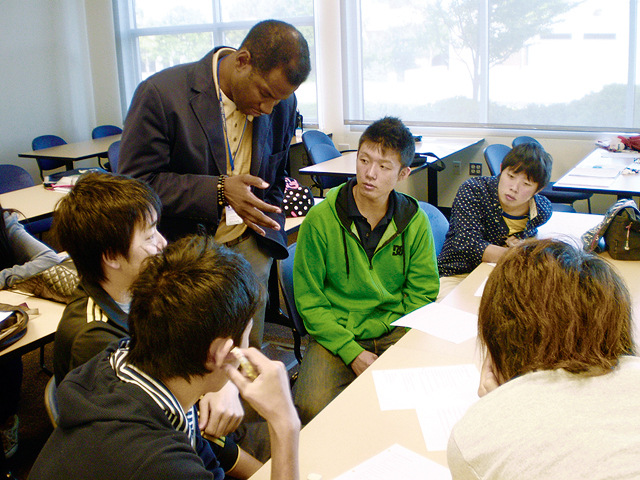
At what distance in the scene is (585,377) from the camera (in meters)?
0.77

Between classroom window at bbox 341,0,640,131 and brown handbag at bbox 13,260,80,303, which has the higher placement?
classroom window at bbox 341,0,640,131

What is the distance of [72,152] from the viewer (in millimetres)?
5234

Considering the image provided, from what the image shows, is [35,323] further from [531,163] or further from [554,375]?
[531,163]

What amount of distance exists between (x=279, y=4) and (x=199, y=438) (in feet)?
18.6

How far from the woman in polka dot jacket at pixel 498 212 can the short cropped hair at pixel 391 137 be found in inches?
17.8

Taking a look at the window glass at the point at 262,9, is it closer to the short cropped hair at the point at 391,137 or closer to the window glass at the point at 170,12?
the window glass at the point at 170,12

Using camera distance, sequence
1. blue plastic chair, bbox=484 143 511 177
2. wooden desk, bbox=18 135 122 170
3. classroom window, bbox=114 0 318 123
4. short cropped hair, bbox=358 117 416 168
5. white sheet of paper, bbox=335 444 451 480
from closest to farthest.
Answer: white sheet of paper, bbox=335 444 451 480 < short cropped hair, bbox=358 117 416 168 < blue plastic chair, bbox=484 143 511 177 < wooden desk, bbox=18 135 122 170 < classroom window, bbox=114 0 318 123

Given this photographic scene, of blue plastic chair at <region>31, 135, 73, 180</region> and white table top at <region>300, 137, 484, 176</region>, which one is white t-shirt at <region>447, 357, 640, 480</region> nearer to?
white table top at <region>300, 137, 484, 176</region>

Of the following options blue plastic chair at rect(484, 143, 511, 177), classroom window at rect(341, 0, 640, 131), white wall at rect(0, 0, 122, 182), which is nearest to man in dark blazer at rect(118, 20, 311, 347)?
blue plastic chair at rect(484, 143, 511, 177)

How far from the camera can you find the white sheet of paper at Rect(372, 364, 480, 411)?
4.23 ft

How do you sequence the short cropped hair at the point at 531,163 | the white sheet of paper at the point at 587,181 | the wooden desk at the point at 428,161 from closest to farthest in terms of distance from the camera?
the short cropped hair at the point at 531,163 → the white sheet of paper at the point at 587,181 → the wooden desk at the point at 428,161

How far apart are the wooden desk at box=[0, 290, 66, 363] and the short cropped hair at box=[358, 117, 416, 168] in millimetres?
1272

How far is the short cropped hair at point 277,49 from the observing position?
1633 mm

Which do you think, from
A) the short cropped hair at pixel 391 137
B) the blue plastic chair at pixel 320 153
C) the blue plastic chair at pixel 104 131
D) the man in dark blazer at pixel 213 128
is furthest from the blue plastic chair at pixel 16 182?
the short cropped hair at pixel 391 137
